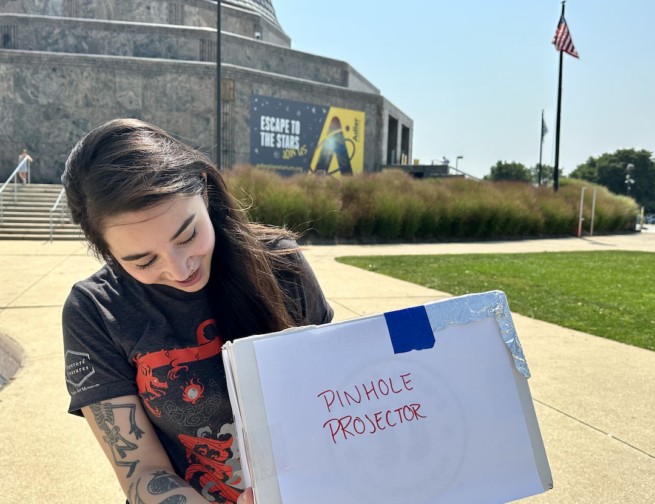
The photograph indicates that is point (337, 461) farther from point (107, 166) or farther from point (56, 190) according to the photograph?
point (56, 190)

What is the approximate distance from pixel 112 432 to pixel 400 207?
45.7 ft

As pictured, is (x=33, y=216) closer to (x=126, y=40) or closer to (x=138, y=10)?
(x=126, y=40)

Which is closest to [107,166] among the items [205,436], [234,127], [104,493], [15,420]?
[205,436]

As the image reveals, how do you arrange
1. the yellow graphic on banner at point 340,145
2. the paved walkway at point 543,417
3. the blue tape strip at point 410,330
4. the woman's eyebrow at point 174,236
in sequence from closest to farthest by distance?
the blue tape strip at point 410,330, the woman's eyebrow at point 174,236, the paved walkway at point 543,417, the yellow graphic on banner at point 340,145

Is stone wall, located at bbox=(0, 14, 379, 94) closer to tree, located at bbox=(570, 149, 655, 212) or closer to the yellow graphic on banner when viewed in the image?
the yellow graphic on banner

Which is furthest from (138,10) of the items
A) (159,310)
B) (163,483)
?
(163,483)

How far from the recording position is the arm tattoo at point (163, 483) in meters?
1.21

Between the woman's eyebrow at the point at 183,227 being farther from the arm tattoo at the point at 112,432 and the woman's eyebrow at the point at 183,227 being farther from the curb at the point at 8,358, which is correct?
the curb at the point at 8,358

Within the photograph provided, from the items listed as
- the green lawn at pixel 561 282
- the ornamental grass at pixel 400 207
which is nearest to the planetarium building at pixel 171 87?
the ornamental grass at pixel 400 207

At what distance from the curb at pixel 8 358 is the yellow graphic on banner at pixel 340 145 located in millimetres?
19501

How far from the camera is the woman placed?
121cm

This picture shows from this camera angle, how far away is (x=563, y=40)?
2086 cm

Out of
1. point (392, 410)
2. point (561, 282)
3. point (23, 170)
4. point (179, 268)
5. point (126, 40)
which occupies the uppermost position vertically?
point (126, 40)

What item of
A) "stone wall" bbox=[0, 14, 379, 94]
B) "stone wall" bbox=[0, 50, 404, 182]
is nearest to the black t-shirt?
"stone wall" bbox=[0, 50, 404, 182]
